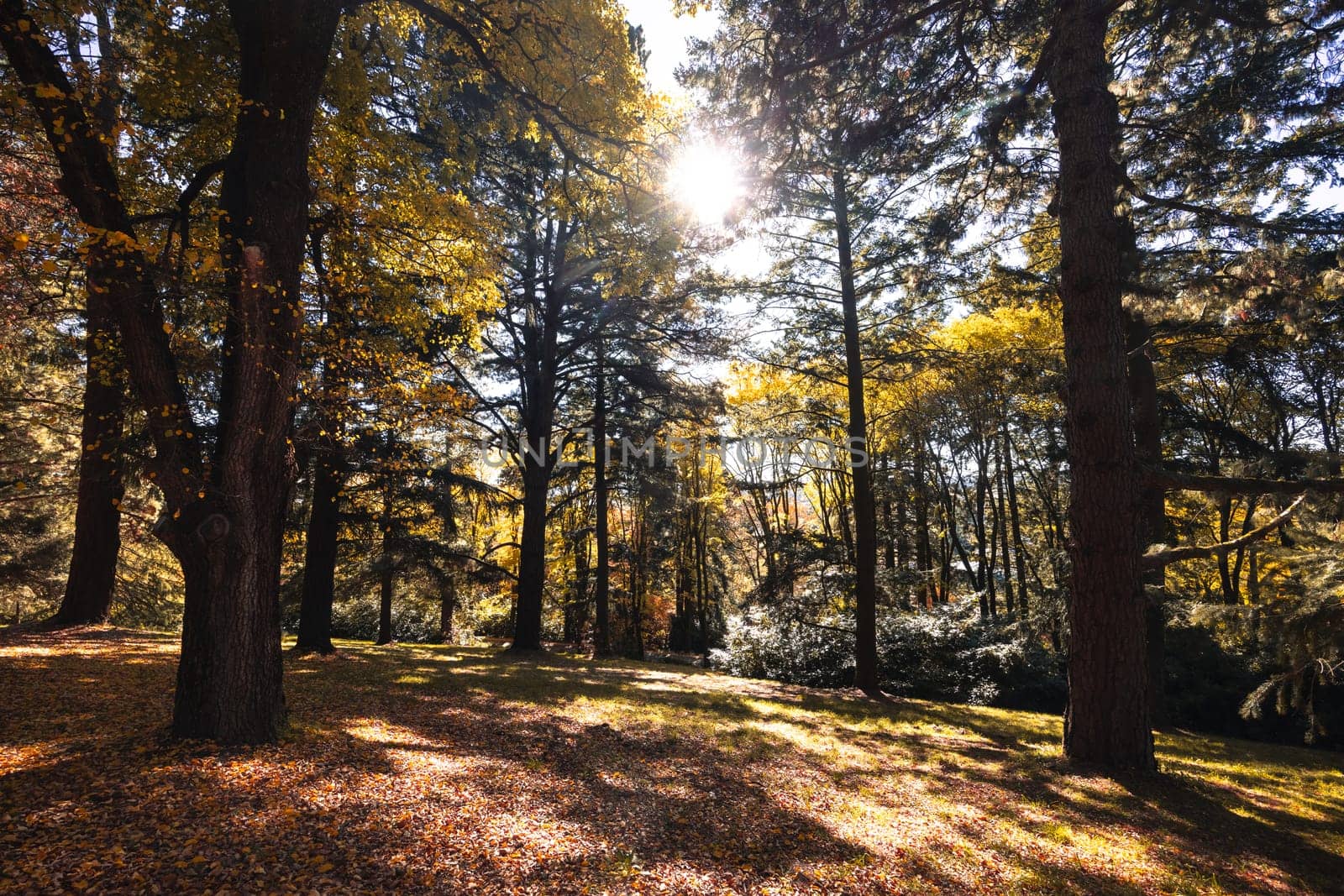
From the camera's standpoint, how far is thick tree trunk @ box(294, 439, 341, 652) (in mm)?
9812

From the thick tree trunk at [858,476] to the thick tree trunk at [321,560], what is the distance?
8.88m

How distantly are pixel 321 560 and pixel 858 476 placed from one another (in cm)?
946

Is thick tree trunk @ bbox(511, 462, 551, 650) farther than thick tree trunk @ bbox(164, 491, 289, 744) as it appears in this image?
Yes

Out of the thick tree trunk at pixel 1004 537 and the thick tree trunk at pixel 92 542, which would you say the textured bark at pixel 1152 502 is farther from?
the thick tree trunk at pixel 92 542

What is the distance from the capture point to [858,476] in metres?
10.4

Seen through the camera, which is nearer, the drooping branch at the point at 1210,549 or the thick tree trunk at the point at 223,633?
the thick tree trunk at the point at 223,633

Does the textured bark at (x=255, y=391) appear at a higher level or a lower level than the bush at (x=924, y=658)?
higher

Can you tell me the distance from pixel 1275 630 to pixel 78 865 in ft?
28.3

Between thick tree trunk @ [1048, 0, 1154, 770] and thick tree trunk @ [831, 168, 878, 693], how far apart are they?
459cm

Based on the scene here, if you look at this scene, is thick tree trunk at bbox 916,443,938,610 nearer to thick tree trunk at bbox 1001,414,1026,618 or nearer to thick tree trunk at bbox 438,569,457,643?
thick tree trunk at bbox 1001,414,1026,618

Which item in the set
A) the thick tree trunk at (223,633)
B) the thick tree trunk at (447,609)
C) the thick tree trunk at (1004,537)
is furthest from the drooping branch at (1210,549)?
the thick tree trunk at (1004,537)

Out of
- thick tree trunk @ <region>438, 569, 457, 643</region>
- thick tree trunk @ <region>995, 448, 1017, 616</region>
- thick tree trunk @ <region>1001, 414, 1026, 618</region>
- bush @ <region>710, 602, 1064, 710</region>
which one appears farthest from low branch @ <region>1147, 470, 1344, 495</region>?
thick tree trunk @ <region>995, 448, 1017, 616</region>

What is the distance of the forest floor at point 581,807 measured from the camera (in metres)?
2.86

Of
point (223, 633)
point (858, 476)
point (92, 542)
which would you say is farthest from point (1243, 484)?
point (92, 542)
